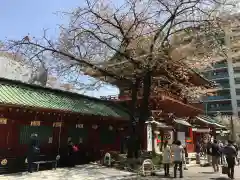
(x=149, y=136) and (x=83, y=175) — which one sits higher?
(x=149, y=136)

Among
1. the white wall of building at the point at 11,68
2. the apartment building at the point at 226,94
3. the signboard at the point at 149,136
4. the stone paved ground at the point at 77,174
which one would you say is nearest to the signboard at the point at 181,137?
the signboard at the point at 149,136

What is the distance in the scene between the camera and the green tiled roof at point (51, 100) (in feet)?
46.0

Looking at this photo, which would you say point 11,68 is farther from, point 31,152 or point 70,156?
point 31,152

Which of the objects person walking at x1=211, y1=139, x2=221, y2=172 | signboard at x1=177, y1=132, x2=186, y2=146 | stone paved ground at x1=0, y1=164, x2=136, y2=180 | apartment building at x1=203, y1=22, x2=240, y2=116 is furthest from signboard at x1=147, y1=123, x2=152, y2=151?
apartment building at x1=203, y1=22, x2=240, y2=116

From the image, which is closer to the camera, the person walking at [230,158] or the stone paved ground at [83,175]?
the stone paved ground at [83,175]

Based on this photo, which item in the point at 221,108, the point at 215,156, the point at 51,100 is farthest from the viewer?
the point at 221,108

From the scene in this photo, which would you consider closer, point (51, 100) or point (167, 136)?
point (51, 100)

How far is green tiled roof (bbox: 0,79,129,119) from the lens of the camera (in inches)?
552

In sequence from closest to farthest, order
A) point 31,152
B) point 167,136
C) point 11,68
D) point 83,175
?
point 31,152 < point 83,175 < point 11,68 < point 167,136

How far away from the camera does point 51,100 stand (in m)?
16.4

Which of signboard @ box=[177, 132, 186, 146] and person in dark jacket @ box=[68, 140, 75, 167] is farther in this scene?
signboard @ box=[177, 132, 186, 146]

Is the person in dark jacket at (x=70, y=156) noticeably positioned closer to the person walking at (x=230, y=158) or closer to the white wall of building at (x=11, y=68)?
the white wall of building at (x=11, y=68)

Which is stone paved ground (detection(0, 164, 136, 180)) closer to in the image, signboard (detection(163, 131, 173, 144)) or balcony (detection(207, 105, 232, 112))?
signboard (detection(163, 131, 173, 144))

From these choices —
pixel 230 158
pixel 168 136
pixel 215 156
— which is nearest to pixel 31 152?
pixel 230 158
